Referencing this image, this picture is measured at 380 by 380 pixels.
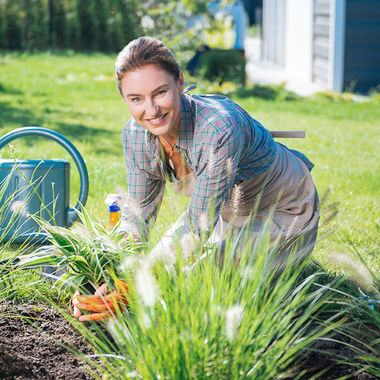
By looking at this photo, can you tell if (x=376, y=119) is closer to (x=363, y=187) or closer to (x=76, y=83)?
(x=363, y=187)

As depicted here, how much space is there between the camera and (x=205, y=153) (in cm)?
221

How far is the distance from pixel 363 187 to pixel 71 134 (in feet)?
10.6

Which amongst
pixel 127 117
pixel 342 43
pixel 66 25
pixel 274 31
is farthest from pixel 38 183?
pixel 274 31

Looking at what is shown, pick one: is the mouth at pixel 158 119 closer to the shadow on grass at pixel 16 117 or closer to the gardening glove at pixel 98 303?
the gardening glove at pixel 98 303

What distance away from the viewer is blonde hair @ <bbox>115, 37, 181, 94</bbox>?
2150 mm

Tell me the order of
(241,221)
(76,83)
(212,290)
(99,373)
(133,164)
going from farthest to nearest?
(76,83)
(241,221)
(133,164)
(99,373)
(212,290)

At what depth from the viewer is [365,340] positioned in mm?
2146

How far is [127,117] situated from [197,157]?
5.47 meters

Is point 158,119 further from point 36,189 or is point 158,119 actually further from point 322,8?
point 322,8

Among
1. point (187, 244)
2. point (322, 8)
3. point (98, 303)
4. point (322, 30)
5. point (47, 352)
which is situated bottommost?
point (47, 352)

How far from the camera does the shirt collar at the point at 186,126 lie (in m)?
2.35

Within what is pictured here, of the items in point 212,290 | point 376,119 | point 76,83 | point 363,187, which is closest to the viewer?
point 212,290

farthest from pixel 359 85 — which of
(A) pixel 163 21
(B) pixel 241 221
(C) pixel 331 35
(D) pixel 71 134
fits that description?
(B) pixel 241 221

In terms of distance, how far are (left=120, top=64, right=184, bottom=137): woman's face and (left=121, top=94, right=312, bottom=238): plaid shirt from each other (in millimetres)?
112
